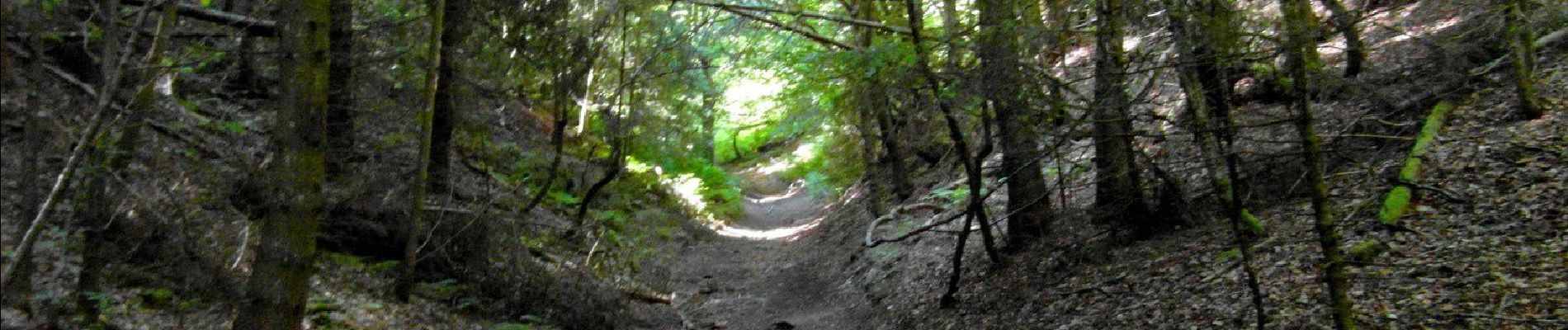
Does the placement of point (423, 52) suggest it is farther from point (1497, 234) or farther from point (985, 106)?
point (1497, 234)

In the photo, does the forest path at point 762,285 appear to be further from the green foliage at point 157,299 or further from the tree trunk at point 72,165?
the tree trunk at point 72,165

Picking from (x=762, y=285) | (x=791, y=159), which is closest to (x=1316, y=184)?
(x=762, y=285)

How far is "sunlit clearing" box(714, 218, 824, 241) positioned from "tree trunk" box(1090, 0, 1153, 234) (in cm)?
1252

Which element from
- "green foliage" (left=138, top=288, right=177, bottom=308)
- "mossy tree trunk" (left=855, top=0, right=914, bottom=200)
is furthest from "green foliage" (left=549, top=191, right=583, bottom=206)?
"green foliage" (left=138, top=288, right=177, bottom=308)

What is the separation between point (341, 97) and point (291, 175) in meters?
3.74

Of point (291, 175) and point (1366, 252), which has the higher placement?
point (291, 175)

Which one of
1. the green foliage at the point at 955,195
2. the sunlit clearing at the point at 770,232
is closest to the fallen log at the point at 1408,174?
the green foliage at the point at 955,195

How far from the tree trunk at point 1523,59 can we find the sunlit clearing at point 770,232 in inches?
601

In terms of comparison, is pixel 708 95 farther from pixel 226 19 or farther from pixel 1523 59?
pixel 1523 59

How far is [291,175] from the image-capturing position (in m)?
5.34

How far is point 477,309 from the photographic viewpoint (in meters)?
10.2

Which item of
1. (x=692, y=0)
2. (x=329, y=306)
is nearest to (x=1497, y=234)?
(x=692, y=0)

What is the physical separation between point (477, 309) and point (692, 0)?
14.1 feet

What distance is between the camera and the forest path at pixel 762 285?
41.7 ft
